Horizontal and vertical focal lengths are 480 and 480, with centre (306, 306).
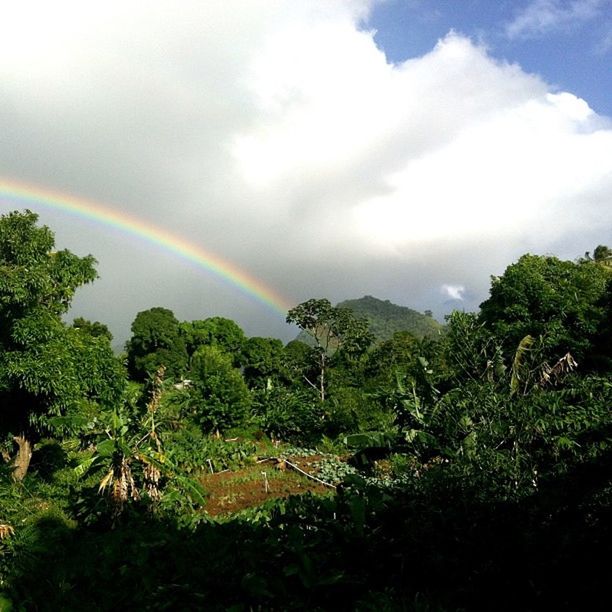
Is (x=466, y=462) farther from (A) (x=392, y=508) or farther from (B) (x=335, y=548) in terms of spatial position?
(B) (x=335, y=548)

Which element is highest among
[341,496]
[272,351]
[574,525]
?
[272,351]

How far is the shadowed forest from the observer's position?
3512mm

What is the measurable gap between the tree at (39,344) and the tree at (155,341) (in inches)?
1365

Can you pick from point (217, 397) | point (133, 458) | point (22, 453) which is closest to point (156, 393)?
point (133, 458)

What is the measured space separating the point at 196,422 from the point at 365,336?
17.3 meters

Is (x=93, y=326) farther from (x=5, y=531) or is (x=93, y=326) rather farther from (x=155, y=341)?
(x=5, y=531)

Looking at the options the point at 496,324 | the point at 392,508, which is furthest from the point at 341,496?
the point at 496,324

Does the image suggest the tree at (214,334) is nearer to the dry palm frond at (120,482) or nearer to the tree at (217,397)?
the tree at (217,397)

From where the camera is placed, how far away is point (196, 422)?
24.7m

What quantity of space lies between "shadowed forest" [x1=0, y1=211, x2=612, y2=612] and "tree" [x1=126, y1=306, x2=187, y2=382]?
77.3 feet

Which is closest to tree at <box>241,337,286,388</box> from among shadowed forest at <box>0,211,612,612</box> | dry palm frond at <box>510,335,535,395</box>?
shadowed forest at <box>0,211,612,612</box>

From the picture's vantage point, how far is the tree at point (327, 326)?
1442 inches

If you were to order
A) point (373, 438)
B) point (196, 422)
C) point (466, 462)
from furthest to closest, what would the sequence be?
point (196, 422)
point (373, 438)
point (466, 462)

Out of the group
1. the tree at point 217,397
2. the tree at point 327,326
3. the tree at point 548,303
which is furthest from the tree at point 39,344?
the tree at point 327,326
